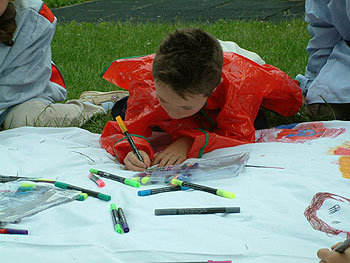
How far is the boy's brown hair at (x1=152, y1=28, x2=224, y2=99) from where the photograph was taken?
1786mm

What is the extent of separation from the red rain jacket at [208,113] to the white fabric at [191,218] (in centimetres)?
8

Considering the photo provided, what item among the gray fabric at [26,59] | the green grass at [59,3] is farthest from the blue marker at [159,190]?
the green grass at [59,3]

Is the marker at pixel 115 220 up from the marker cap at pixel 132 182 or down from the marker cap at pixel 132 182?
up

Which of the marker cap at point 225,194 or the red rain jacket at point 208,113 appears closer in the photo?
the marker cap at point 225,194

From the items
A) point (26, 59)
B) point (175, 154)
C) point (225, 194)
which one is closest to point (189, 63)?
point (175, 154)

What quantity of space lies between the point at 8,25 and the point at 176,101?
1132 millimetres

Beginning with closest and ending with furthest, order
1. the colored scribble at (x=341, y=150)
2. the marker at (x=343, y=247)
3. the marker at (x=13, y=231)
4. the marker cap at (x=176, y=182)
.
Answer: the marker at (x=343, y=247) < the marker at (x=13, y=231) < the marker cap at (x=176, y=182) < the colored scribble at (x=341, y=150)

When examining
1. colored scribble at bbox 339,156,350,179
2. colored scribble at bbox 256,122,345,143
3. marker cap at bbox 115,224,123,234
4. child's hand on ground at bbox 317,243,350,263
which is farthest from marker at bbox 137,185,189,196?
child's hand on ground at bbox 317,243,350,263

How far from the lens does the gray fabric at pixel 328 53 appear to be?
8.33 ft

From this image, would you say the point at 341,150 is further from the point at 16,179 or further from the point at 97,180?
the point at 16,179

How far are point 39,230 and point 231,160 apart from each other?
75 centimetres

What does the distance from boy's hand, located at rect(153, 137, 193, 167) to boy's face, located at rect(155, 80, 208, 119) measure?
0.17 meters

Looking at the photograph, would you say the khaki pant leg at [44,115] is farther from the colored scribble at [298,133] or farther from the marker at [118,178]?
the colored scribble at [298,133]

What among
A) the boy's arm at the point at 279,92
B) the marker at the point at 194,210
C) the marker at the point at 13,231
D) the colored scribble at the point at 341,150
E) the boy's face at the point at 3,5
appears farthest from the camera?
the boy's face at the point at 3,5
